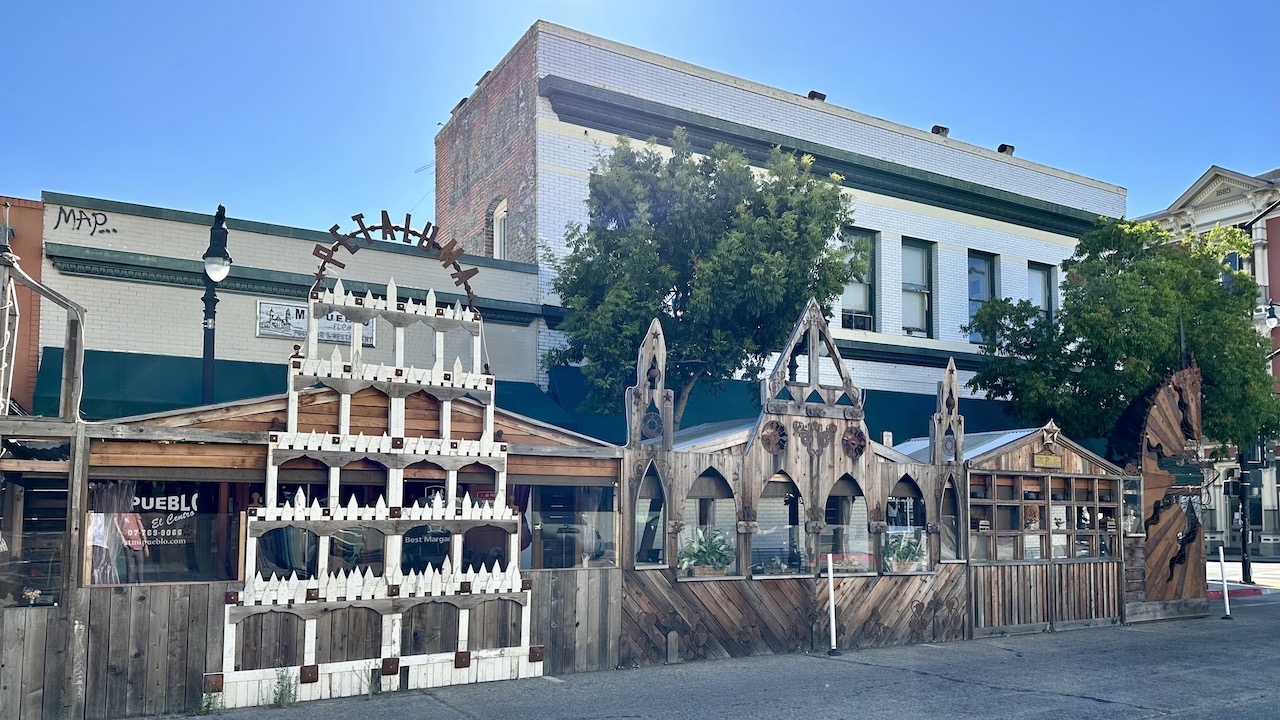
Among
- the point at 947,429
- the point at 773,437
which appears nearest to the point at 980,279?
the point at 947,429

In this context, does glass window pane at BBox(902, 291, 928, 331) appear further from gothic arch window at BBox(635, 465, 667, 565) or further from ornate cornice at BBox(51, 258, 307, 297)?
ornate cornice at BBox(51, 258, 307, 297)

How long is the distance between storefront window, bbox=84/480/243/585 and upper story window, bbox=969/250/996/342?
18.1 meters

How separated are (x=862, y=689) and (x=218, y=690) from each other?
6.18 meters

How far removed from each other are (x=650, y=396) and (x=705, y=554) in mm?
2015

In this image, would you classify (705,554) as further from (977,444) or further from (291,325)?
(291,325)

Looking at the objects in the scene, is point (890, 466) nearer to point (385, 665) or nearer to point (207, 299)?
point (385, 665)

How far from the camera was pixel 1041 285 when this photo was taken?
25844 millimetres

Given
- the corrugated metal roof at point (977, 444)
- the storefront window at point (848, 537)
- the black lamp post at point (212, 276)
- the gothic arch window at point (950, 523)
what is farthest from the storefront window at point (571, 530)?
the corrugated metal roof at point (977, 444)

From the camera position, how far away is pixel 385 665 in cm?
1084

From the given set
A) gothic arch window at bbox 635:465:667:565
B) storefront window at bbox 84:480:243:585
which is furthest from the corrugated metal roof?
storefront window at bbox 84:480:243:585

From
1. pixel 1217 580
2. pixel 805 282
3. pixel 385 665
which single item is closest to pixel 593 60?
pixel 805 282

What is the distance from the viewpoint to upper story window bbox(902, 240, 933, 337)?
23516 mm

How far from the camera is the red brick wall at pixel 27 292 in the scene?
47.3ft

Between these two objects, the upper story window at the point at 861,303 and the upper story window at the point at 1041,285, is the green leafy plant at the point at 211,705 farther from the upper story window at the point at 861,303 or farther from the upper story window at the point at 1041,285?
the upper story window at the point at 1041,285
